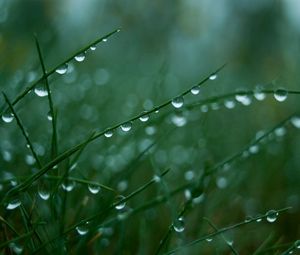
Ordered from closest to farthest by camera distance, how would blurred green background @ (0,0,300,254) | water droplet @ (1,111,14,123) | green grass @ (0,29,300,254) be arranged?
1. green grass @ (0,29,300,254)
2. water droplet @ (1,111,14,123)
3. blurred green background @ (0,0,300,254)

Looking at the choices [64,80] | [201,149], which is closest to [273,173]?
[201,149]

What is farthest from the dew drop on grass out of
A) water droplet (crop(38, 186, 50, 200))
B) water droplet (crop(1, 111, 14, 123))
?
water droplet (crop(1, 111, 14, 123))

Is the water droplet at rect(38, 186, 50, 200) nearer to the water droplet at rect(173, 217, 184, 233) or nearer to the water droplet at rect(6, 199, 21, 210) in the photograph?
the water droplet at rect(6, 199, 21, 210)

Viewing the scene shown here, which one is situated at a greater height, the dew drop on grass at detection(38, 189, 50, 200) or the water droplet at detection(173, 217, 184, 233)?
the dew drop on grass at detection(38, 189, 50, 200)

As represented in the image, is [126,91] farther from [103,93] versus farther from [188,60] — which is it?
[188,60]

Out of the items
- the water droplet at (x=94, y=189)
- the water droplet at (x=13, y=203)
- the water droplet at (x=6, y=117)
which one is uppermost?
the water droplet at (x=6, y=117)

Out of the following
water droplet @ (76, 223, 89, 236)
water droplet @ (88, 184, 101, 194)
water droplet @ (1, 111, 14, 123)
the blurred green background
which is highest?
the blurred green background

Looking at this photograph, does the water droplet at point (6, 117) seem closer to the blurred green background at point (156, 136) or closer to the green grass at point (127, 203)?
the green grass at point (127, 203)

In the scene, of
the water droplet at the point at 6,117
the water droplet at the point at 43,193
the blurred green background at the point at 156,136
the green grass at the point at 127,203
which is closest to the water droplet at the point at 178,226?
the green grass at the point at 127,203

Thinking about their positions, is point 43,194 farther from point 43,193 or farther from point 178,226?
point 178,226
